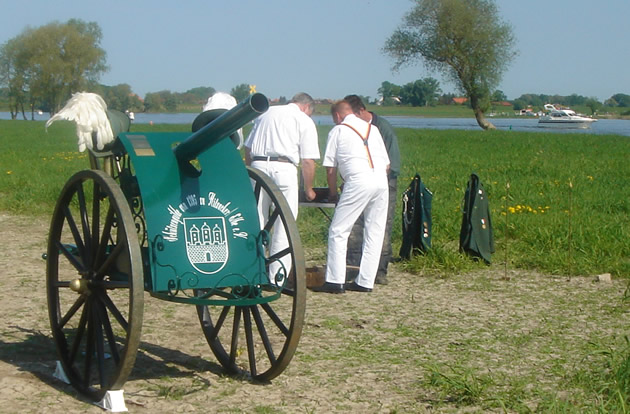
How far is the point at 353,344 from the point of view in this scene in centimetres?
628

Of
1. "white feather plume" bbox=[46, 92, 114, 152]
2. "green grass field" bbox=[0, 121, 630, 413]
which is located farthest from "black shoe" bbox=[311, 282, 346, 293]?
"white feather plume" bbox=[46, 92, 114, 152]

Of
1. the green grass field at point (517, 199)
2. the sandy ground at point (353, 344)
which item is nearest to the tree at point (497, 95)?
the green grass field at point (517, 199)

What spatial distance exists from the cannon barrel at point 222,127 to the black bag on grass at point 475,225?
4977 mm

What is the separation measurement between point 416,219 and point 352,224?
1569 mm

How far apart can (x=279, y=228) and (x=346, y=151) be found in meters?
0.91

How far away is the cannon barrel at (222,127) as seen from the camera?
4.61 meters

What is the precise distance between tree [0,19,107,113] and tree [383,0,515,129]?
1796 inches

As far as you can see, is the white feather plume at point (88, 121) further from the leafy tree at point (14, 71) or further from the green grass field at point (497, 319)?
the leafy tree at point (14, 71)

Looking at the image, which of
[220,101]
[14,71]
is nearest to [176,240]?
[220,101]

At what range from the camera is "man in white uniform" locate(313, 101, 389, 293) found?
8.05 m

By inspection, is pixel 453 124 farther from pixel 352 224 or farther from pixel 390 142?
pixel 352 224

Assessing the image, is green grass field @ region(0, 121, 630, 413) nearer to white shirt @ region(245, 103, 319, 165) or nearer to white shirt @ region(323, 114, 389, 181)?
white shirt @ region(323, 114, 389, 181)

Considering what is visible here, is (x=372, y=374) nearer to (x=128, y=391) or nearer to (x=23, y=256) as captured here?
(x=128, y=391)

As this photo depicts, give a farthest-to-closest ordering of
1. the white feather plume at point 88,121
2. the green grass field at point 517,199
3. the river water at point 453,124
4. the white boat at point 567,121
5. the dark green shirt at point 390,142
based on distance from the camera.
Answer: the white boat at point 567,121, the river water at point 453,124, the green grass field at point 517,199, the dark green shirt at point 390,142, the white feather plume at point 88,121
